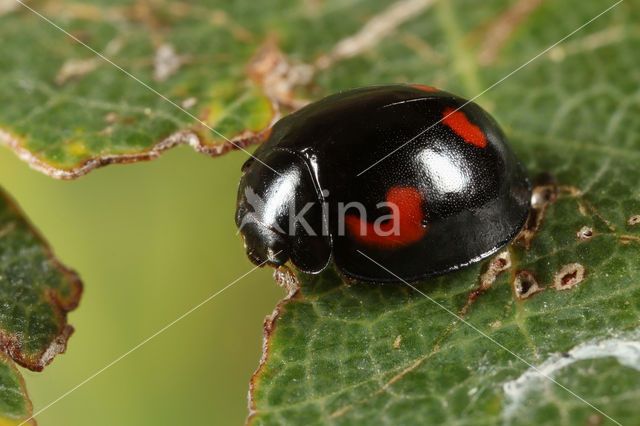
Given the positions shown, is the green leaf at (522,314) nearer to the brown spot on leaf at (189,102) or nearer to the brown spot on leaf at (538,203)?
the brown spot on leaf at (538,203)

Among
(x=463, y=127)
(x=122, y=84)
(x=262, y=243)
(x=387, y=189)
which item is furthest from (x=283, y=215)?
(x=122, y=84)

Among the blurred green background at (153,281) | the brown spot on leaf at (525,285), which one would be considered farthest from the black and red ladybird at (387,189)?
the blurred green background at (153,281)

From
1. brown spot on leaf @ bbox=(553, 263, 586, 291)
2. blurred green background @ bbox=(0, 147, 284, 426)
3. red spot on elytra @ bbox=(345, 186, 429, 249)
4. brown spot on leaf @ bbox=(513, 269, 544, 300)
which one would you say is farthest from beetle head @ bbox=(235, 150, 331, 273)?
brown spot on leaf @ bbox=(553, 263, 586, 291)

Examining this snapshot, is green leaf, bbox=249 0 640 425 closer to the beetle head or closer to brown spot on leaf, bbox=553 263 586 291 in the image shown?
brown spot on leaf, bbox=553 263 586 291

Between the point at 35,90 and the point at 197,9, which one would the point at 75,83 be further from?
the point at 197,9

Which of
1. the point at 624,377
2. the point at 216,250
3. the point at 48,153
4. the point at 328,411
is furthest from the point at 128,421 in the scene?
the point at 624,377
